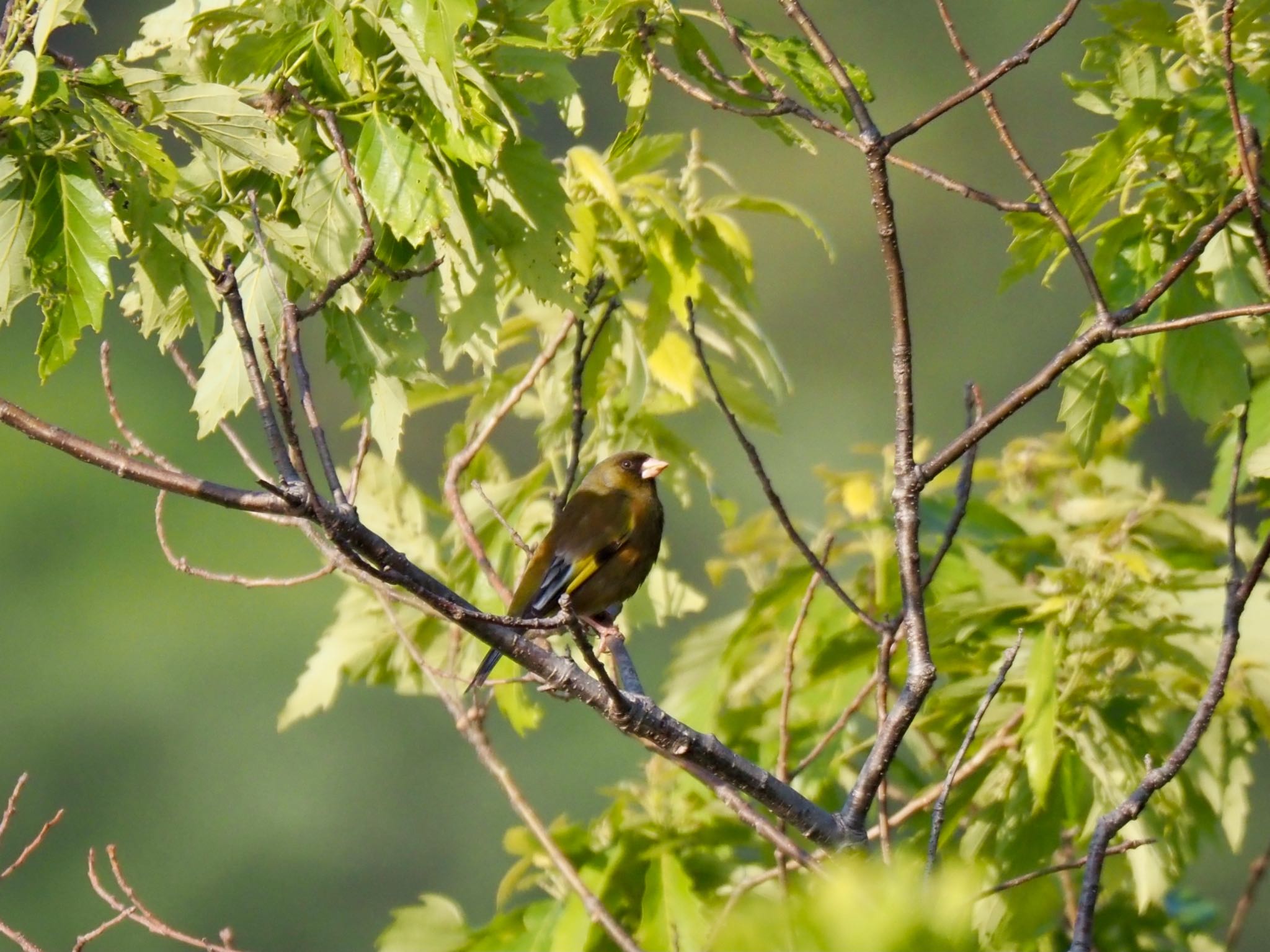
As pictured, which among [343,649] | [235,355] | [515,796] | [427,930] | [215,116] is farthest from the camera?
[343,649]

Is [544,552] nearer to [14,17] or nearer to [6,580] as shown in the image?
[14,17]

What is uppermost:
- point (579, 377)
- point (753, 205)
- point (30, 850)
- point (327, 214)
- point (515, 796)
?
point (753, 205)

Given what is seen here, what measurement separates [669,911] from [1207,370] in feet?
3.91

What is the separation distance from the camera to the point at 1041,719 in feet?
6.94

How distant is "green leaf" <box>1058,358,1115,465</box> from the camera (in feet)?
7.08

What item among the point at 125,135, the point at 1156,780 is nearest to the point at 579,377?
the point at 125,135

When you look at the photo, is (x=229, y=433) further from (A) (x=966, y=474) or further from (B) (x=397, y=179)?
(A) (x=966, y=474)

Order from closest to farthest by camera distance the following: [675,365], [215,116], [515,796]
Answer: [215,116]
[515,796]
[675,365]

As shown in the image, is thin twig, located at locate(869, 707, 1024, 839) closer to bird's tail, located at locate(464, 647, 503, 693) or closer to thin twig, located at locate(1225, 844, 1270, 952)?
thin twig, located at locate(1225, 844, 1270, 952)

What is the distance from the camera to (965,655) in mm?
2400

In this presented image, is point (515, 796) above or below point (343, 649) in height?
below

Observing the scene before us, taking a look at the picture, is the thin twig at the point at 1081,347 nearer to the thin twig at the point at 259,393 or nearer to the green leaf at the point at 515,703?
the thin twig at the point at 259,393

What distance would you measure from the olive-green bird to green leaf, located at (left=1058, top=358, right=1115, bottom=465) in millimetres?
868

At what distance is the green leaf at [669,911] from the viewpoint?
232cm
